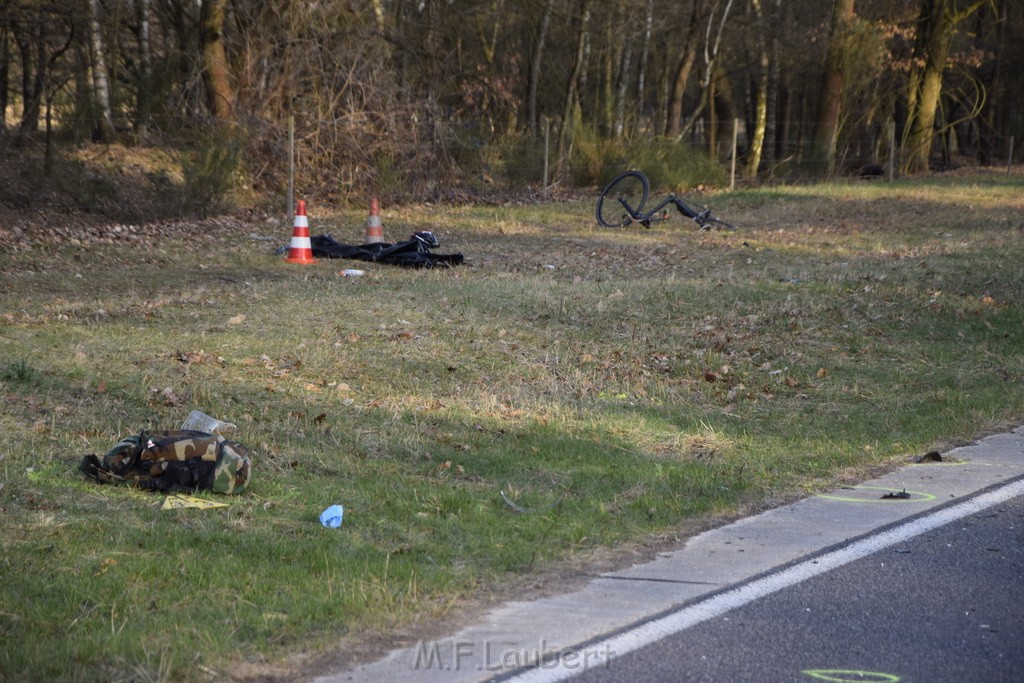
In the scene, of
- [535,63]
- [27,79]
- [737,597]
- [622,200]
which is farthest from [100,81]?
[737,597]

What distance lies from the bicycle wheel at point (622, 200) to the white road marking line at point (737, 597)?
1410cm

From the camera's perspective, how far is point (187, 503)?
5.54 m

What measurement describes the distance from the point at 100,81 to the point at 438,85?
779cm

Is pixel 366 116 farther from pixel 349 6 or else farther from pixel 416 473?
pixel 416 473

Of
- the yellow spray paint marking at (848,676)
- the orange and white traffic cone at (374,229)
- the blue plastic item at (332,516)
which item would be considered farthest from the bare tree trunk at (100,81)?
the yellow spray paint marking at (848,676)

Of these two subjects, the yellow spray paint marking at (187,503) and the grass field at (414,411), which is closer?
the grass field at (414,411)

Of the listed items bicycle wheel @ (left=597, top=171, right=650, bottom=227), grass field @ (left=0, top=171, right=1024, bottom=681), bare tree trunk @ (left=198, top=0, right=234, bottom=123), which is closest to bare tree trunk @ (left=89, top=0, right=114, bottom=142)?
bare tree trunk @ (left=198, top=0, right=234, bottom=123)

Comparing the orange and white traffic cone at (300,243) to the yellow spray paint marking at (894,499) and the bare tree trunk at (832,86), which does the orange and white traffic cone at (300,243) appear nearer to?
the yellow spray paint marking at (894,499)

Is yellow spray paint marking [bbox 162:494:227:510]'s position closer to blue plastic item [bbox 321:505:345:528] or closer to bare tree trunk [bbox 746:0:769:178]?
blue plastic item [bbox 321:505:345:528]

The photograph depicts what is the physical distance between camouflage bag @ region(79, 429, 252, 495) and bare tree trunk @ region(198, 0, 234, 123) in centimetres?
1667

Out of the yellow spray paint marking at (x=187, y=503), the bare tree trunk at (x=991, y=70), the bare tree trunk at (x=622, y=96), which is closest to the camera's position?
the yellow spray paint marking at (x=187, y=503)

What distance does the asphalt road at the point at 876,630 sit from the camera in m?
3.90

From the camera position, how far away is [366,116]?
22.8m

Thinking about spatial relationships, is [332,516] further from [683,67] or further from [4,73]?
[683,67]
